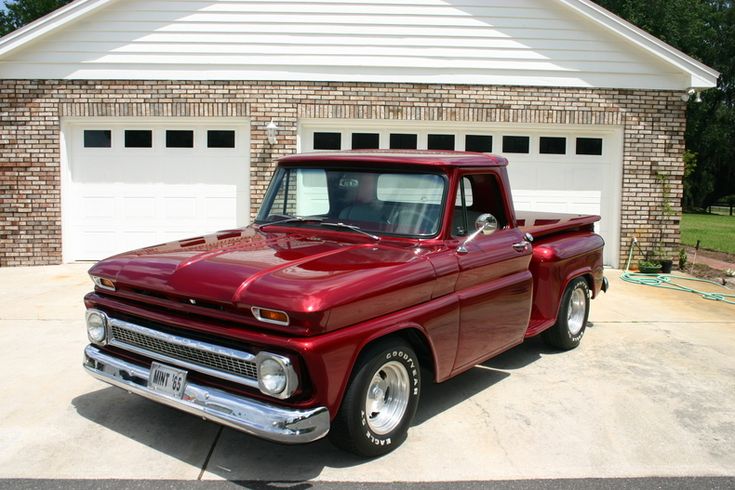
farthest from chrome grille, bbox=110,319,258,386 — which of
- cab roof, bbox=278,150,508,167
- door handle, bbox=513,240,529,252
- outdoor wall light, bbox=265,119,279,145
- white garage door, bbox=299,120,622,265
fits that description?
white garage door, bbox=299,120,622,265

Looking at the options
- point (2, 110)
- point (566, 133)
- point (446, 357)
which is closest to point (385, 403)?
point (446, 357)

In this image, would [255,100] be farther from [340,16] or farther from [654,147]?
[654,147]

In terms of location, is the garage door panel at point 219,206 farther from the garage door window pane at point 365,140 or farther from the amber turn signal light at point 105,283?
the amber turn signal light at point 105,283

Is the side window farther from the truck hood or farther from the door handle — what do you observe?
the truck hood

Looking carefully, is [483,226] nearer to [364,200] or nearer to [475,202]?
[475,202]

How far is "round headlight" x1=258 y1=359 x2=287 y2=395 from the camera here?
3.58 metres

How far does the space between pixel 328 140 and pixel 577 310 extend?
5.81 meters

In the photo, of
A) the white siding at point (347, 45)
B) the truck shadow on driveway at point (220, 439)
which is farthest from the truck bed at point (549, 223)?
the white siding at point (347, 45)

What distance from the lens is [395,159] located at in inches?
190

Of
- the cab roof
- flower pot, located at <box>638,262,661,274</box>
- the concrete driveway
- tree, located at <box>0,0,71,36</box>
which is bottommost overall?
the concrete driveway

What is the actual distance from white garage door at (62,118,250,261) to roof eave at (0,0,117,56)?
1.44 metres

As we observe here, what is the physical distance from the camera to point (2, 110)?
1098 centimetres

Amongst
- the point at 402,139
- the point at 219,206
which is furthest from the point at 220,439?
the point at 402,139

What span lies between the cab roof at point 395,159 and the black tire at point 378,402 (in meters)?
1.32
